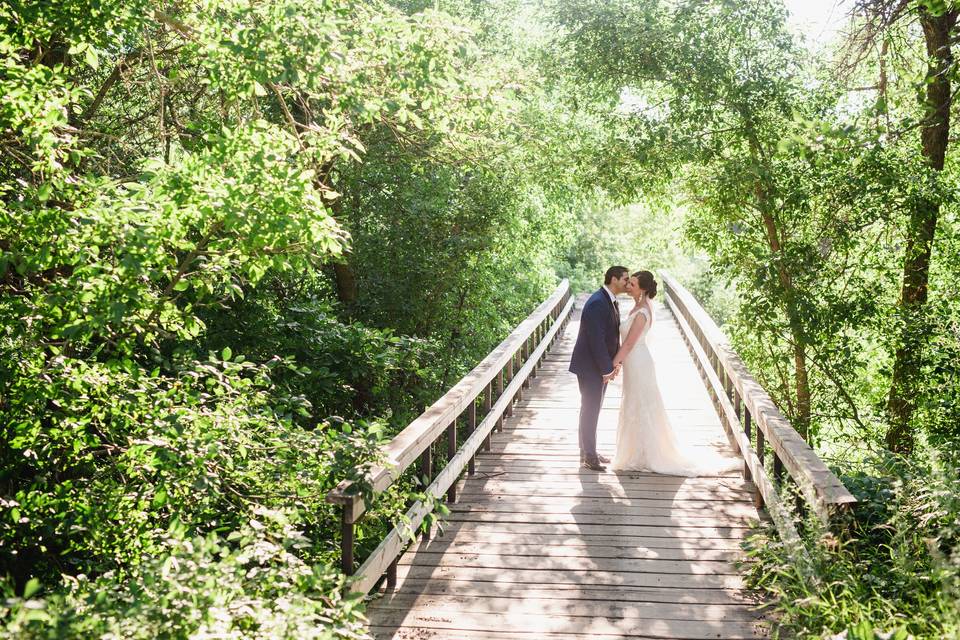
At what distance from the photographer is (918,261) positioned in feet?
32.6

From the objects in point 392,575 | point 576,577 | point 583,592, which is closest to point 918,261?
point 576,577

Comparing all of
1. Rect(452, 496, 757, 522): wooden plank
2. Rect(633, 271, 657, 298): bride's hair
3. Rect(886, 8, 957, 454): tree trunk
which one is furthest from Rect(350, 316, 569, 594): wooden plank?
Rect(886, 8, 957, 454): tree trunk

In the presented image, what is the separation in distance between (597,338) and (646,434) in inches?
38.0

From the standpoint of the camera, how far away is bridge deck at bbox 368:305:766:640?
453 cm

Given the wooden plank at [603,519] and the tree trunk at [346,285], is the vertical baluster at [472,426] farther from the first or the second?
the tree trunk at [346,285]

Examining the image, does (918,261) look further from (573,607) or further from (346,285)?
(346,285)

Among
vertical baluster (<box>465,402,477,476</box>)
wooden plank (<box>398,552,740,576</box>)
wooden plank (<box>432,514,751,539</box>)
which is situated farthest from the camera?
vertical baluster (<box>465,402,477,476</box>)

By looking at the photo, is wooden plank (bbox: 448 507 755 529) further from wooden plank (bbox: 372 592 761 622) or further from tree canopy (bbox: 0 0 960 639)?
wooden plank (bbox: 372 592 761 622)

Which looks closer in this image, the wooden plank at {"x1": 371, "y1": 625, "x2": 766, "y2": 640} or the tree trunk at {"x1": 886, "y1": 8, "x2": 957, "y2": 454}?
the wooden plank at {"x1": 371, "y1": 625, "x2": 766, "y2": 640}

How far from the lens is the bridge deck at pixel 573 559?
14.9 feet

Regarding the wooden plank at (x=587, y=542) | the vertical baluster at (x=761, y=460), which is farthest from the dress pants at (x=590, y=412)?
the wooden plank at (x=587, y=542)

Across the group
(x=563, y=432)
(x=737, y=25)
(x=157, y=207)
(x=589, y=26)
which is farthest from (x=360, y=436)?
(x=589, y=26)

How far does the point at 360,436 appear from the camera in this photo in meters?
4.28

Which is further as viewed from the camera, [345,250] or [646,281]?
[345,250]
